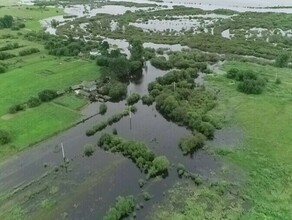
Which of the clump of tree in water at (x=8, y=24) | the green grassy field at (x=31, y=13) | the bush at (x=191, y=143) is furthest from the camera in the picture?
the green grassy field at (x=31, y=13)

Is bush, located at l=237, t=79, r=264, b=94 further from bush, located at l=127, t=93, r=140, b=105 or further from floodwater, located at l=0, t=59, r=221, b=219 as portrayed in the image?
bush, located at l=127, t=93, r=140, b=105

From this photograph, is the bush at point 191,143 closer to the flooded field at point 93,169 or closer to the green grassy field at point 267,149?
the flooded field at point 93,169

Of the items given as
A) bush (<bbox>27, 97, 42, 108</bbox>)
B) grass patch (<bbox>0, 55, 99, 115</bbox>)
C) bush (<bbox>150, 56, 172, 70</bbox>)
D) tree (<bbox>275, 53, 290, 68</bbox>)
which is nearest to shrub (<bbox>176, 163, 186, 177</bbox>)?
bush (<bbox>27, 97, 42, 108</bbox>)

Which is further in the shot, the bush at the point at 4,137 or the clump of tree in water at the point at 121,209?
the bush at the point at 4,137

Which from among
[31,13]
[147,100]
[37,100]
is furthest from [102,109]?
[31,13]

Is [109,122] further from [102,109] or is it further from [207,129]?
[207,129]

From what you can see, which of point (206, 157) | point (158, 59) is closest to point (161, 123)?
point (206, 157)

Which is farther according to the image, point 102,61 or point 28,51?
point 28,51

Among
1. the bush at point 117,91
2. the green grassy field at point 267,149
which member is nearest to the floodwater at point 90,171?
the green grassy field at point 267,149
